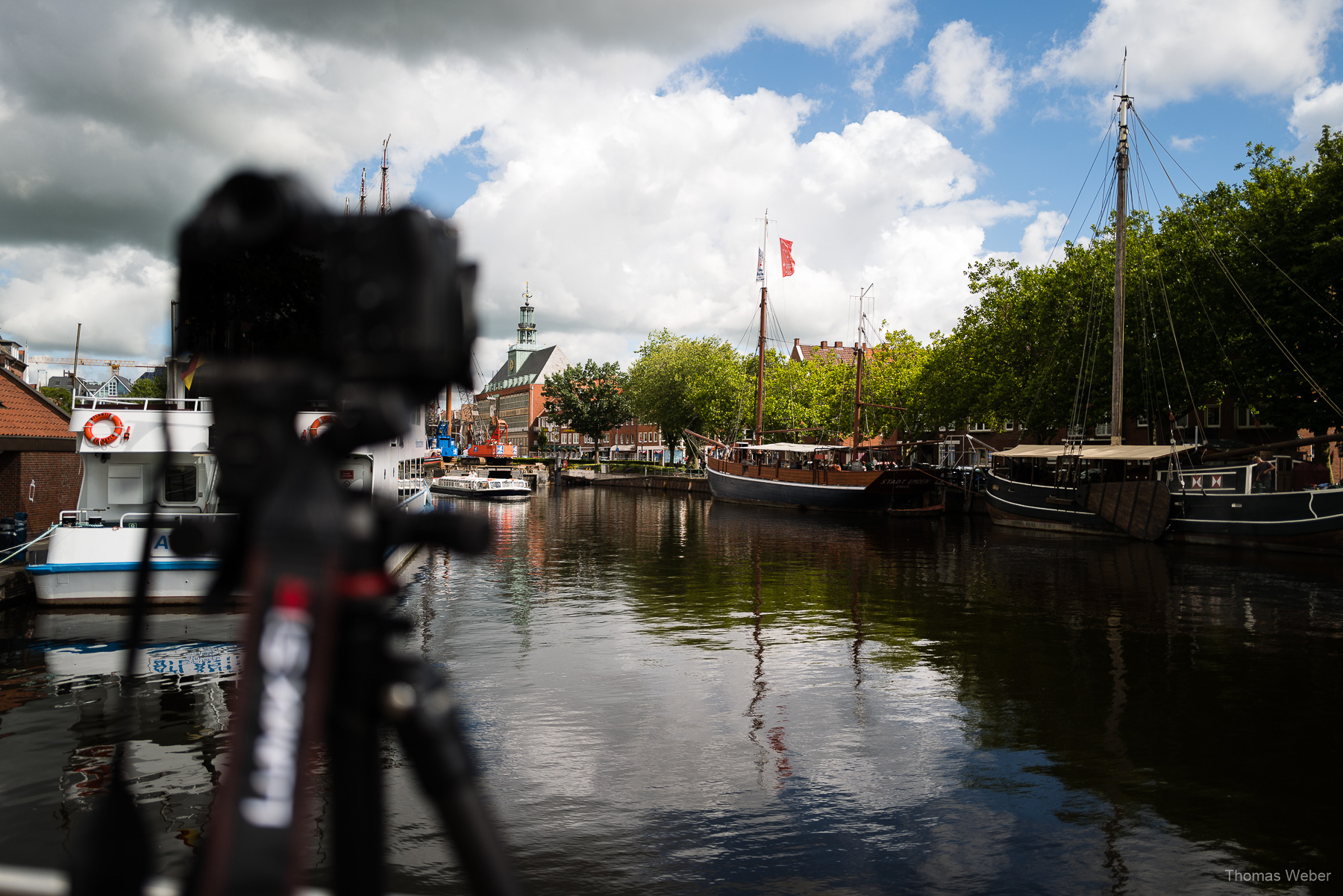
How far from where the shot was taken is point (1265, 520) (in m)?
27.8

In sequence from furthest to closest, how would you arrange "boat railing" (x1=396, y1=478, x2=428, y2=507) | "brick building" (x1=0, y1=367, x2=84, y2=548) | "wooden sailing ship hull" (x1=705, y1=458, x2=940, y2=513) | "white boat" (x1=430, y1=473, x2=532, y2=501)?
"white boat" (x1=430, y1=473, x2=532, y2=501) < "wooden sailing ship hull" (x1=705, y1=458, x2=940, y2=513) < "boat railing" (x1=396, y1=478, x2=428, y2=507) < "brick building" (x1=0, y1=367, x2=84, y2=548)

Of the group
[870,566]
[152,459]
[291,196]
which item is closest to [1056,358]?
[870,566]

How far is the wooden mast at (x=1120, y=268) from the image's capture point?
3500cm

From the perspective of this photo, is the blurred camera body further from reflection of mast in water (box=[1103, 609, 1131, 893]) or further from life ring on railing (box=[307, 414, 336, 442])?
reflection of mast in water (box=[1103, 609, 1131, 893])

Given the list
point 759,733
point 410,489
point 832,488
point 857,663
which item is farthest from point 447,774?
point 832,488

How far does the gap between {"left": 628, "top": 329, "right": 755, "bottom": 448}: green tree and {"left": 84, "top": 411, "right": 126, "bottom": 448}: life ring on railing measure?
65043mm

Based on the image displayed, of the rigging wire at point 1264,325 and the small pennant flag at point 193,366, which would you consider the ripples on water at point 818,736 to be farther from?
the rigging wire at point 1264,325

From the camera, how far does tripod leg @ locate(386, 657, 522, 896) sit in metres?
1.38

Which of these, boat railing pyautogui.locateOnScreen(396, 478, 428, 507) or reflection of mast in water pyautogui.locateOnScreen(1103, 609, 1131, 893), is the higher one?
boat railing pyautogui.locateOnScreen(396, 478, 428, 507)

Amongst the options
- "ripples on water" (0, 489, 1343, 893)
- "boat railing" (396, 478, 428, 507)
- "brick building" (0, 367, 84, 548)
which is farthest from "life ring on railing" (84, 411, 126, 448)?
"boat railing" (396, 478, 428, 507)

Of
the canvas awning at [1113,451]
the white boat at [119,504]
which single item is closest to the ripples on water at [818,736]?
the white boat at [119,504]

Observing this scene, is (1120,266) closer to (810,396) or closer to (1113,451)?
(1113,451)

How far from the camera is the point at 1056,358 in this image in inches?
1736

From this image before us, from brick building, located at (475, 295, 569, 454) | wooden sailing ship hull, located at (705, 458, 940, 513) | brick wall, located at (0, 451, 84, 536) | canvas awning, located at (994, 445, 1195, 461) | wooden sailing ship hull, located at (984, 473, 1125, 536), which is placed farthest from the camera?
brick building, located at (475, 295, 569, 454)
